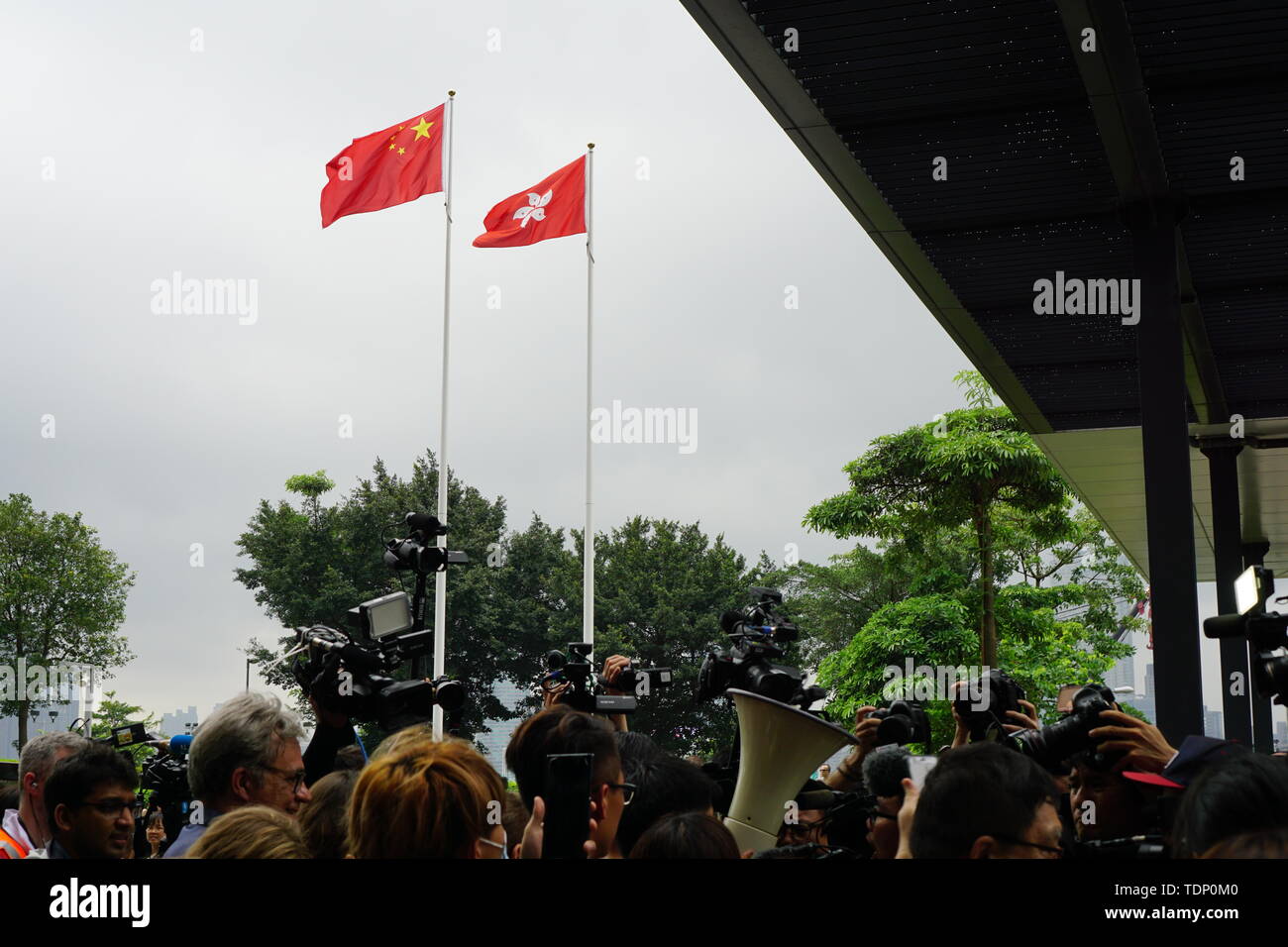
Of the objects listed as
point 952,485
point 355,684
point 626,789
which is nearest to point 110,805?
point 355,684

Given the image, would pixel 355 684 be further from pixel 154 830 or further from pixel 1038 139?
pixel 154 830

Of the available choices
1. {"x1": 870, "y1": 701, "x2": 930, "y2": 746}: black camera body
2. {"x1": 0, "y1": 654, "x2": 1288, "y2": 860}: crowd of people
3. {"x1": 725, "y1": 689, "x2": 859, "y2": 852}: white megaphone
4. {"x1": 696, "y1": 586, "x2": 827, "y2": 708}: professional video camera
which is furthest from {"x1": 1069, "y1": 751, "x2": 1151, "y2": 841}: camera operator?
{"x1": 696, "y1": 586, "x2": 827, "y2": 708}: professional video camera

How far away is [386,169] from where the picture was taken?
18.0m

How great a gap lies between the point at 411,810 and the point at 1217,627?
138 inches

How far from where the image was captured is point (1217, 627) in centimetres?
474

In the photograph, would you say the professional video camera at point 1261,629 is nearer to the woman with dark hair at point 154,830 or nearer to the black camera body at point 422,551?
the black camera body at point 422,551

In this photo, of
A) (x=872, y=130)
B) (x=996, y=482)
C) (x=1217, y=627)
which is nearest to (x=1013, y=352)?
(x=872, y=130)

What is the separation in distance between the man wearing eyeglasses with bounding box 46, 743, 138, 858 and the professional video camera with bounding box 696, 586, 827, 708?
7.25 feet

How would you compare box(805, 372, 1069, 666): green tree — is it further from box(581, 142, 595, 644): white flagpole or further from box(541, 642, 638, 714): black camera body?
box(541, 642, 638, 714): black camera body

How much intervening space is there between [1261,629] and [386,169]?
51.5 feet

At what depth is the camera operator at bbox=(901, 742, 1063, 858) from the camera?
2.35 meters

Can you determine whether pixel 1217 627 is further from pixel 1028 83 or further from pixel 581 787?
pixel 581 787

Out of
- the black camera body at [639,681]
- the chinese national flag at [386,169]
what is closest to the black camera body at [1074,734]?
the black camera body at [639,681]

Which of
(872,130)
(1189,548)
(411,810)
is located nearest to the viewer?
(411,810)
